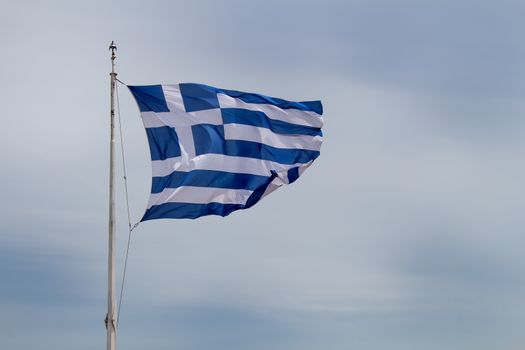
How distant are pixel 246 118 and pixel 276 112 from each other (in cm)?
153

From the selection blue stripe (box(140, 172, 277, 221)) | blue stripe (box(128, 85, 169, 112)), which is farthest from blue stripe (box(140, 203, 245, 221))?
blue stripe (box(128, 85, 169, 112))

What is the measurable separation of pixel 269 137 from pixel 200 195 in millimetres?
4854

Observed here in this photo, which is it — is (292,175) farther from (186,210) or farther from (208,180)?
(186,210)

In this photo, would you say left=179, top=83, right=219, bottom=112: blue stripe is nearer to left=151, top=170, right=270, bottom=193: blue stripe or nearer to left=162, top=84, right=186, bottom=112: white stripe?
left=162, top=84, right=186, bottom=112: white stripe

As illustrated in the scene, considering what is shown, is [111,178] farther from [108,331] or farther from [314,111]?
[314,111]

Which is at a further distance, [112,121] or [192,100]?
[192,100]

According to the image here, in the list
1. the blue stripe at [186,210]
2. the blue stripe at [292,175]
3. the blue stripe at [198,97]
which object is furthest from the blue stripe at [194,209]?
the blue stripe at [198,97]

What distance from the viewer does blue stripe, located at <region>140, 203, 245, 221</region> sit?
4341 cm

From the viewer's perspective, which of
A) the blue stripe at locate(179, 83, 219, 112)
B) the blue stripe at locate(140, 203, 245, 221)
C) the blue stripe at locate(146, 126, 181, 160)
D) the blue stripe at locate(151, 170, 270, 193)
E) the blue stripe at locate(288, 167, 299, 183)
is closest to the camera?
the blue stripe at locate(140, 203, 245, 221)

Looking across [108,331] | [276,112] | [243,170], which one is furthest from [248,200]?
[108,331]

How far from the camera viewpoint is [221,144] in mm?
46656

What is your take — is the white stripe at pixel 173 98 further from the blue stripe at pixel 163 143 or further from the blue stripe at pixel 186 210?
the blue stripe at pixel 186 210

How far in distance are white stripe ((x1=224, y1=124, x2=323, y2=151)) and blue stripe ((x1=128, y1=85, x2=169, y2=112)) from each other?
342 cm

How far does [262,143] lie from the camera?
4775 centimetres
